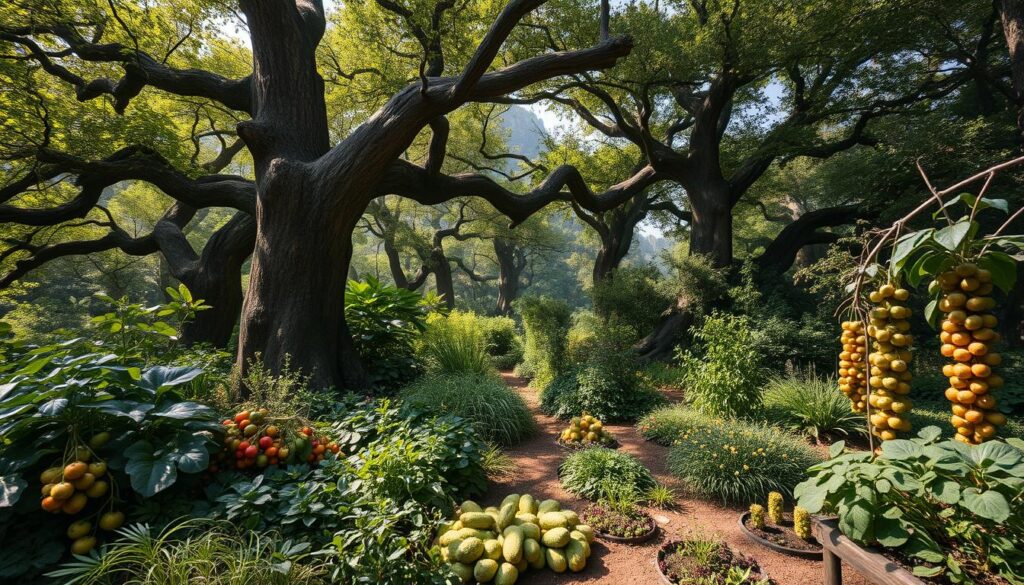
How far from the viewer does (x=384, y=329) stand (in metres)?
5.55

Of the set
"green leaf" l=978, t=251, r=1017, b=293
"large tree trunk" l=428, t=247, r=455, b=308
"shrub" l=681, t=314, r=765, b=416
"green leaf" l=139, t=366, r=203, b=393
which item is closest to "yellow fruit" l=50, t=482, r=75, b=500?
"green leaf" l=139, t=366, r=203, b=393

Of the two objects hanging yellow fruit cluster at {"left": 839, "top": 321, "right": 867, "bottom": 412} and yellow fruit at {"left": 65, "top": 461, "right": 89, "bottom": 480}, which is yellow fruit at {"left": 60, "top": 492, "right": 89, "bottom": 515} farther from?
hanging yellow fruit cluster at {"left": 839, "top": 321, "right": 867, "bottom": 412}

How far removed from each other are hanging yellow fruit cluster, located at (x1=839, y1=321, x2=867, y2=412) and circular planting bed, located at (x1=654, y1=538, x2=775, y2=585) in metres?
1.23

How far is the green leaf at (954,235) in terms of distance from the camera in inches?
41.1

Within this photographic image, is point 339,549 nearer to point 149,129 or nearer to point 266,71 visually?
point 266,71

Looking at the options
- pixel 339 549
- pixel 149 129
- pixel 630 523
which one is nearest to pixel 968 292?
pixel 630 523

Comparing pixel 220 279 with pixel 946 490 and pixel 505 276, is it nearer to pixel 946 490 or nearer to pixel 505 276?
pixel 946 490

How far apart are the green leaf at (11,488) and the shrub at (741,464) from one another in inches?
156

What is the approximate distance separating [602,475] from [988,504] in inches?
91.1

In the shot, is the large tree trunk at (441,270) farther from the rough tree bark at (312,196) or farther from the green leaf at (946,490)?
the green leaf at (946,490)

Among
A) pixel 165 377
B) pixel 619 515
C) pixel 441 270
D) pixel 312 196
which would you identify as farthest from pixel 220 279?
pixel 441 270

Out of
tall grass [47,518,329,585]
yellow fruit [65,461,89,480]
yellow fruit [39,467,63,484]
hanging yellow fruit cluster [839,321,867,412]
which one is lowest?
tall grass [47,518,329,585]

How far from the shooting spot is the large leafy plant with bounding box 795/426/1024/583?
1.25 meters

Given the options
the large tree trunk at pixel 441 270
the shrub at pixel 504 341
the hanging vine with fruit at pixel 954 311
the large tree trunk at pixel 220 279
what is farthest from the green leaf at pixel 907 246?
the large tree trunk at pixel 441 270
